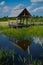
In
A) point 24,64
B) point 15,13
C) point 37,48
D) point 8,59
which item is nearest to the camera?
point 24,64

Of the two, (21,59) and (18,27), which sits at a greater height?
(21,59)

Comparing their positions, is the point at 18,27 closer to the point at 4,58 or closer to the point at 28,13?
the point at 28,13

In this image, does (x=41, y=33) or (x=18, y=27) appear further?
(x=18, y=27)

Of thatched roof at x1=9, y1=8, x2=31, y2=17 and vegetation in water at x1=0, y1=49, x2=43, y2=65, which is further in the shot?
thatched roof at x1=9, y1=8, x2=31, y2=17

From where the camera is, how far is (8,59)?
1425 cm

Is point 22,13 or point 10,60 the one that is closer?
point 10,60

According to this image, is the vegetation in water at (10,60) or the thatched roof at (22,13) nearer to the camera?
the vegetation in water at (10,60)

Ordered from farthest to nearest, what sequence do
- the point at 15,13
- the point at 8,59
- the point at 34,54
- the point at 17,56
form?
the point at 15,13, the point at 34,54, the point at 17,56, the point at 8,59

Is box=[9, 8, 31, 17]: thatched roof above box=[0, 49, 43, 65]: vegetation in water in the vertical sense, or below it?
below

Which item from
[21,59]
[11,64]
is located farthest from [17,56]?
[11,64]

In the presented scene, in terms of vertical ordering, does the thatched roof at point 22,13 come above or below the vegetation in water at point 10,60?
below

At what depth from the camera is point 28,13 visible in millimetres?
38000

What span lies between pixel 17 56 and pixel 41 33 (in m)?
12.7

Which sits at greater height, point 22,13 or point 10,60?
point 10,60
